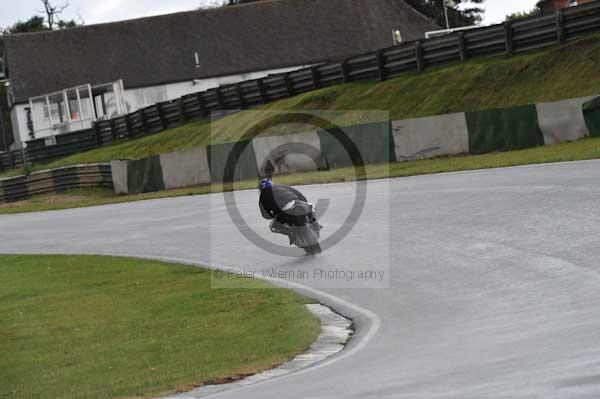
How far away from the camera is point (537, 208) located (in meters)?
16.5

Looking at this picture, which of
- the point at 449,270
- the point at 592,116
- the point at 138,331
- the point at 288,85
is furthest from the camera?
the point at 288,85

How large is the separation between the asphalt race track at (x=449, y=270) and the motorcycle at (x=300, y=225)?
0.32m

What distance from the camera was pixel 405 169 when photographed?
28.3m

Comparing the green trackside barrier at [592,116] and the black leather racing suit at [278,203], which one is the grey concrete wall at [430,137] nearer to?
the green trackside barrier at [592,116]

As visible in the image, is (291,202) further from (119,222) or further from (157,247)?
(119,222)

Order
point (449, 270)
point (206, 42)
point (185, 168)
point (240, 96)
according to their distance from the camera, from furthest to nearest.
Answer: point (206, 42), point (240, 96), point (185, 168), point (449, 270)

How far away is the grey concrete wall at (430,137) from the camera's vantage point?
29.5m

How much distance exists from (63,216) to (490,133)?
12949 millimetres

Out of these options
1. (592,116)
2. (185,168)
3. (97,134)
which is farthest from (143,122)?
(592,116)

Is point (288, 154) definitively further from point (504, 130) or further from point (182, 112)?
point (182, 112)

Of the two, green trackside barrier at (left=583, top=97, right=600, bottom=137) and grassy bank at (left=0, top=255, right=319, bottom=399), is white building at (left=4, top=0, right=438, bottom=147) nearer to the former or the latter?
green trackside barrier at (left=583, top=97, right=600, bottom=137)

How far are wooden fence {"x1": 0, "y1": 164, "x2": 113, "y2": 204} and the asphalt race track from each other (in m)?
15.3

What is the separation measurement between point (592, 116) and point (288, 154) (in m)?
11.7

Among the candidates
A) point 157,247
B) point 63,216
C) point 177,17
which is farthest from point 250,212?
point 177,17
